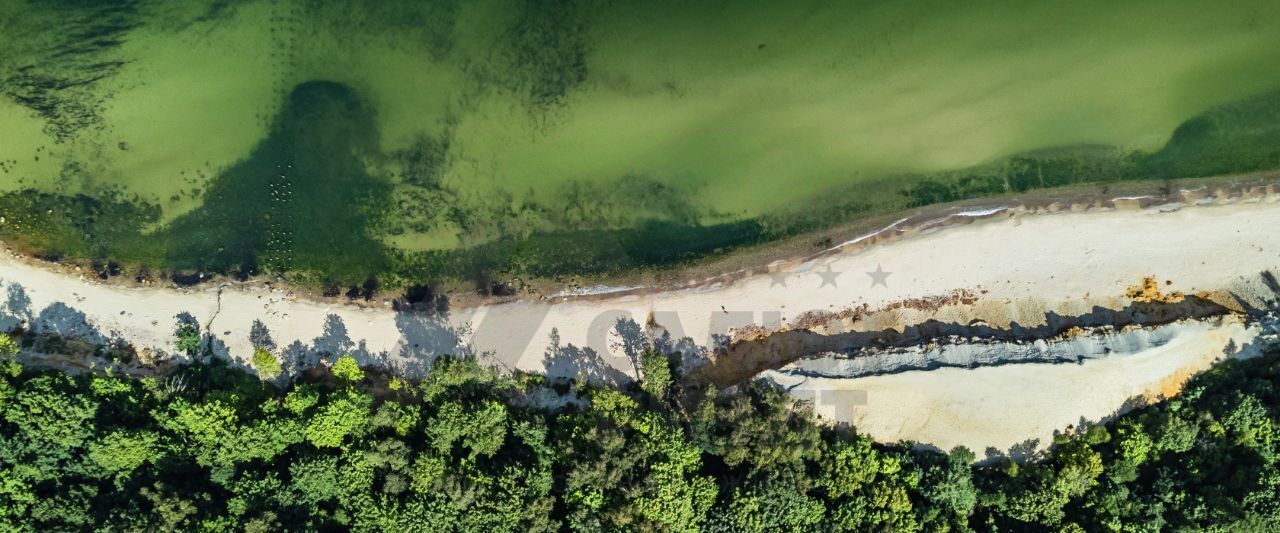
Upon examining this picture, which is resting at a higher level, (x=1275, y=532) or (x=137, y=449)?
(x=137, y=449)

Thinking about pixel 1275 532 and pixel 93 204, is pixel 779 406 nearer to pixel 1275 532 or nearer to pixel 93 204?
pixel 1275 532

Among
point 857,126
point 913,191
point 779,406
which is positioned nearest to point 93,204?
point 779,406

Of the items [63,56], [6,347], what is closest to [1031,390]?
[6,347]

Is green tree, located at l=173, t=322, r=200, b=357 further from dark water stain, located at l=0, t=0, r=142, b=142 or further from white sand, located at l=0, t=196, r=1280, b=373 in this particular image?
dark water stain, located at l=0, t=0, r=142, b=142

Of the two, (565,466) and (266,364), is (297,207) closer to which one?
(266,364)

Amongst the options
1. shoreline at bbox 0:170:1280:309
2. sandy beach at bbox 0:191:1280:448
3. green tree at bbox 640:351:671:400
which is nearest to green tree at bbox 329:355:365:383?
sandy beach at bbox 0:191:1280:448
